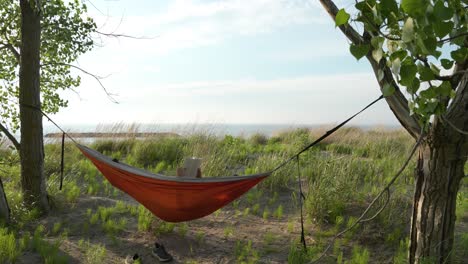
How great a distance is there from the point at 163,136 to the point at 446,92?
6.52m

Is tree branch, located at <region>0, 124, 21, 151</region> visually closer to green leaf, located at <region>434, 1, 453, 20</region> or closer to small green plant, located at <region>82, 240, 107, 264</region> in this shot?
small green plant, located at <region>82, 240, 107, 264</region>

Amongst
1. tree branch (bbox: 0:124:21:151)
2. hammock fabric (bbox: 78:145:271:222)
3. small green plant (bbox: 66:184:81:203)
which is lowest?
small green plant (bbox: 66:184:81:203)

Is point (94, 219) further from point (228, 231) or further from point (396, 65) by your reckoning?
point (396, 65)

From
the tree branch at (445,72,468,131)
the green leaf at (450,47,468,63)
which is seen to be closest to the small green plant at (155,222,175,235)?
the tree branch at (445,72,468,131)

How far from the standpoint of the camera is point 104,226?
3617 millimetres

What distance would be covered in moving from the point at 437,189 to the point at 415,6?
5.63 feet

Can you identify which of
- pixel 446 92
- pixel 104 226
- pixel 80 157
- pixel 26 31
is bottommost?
pixel 104 226

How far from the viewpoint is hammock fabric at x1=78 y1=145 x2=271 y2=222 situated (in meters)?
2.75

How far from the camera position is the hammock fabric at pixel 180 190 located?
275cm

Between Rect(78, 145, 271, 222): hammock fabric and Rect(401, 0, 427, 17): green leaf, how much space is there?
1882 millimetres

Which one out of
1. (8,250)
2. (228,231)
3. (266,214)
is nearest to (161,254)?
(228,231)

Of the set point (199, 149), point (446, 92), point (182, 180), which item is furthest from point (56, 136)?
point (446, 92)

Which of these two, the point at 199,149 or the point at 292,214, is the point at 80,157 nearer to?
the point at 199,149

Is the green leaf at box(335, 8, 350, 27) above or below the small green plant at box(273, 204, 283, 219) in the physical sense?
above
